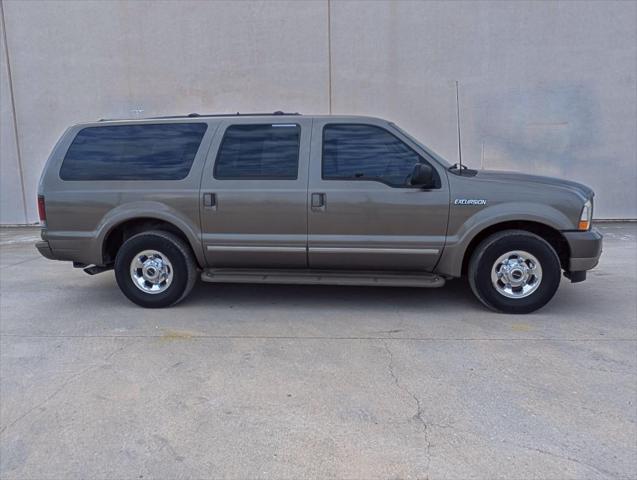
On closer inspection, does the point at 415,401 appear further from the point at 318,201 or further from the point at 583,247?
the point at 583,247

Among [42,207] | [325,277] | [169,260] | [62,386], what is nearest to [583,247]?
[325,277]

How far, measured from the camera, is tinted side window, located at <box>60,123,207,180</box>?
16.3ft

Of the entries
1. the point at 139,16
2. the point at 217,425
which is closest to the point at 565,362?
the point at 217,425

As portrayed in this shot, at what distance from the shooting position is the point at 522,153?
10148 millimetres

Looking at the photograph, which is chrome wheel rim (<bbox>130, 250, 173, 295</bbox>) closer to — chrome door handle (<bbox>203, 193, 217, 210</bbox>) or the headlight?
chrome door handle (<bbox>203, 193, 217, 210</bbox>)

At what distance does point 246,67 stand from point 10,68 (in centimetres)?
535

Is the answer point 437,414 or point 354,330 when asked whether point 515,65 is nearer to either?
point 354,330

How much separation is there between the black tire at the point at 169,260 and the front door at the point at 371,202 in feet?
4.32

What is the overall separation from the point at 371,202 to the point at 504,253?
1358 mm

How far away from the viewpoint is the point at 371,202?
4.66 meters

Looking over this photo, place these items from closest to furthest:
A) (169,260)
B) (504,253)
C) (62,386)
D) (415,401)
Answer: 1. (415,401)
2. (62,386)
3. (504,253)
4. (169,260)

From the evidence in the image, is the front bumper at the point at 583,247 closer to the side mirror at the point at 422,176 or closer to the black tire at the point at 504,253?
the black tire at the point at 504,253

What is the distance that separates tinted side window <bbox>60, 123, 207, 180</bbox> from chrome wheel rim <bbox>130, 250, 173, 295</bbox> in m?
0.82

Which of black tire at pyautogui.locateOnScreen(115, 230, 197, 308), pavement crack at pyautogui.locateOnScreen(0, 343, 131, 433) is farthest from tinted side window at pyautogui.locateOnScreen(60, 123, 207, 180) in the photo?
pavement crack at pyautogui.locateOnScreen(0, 343, 131, 433)
